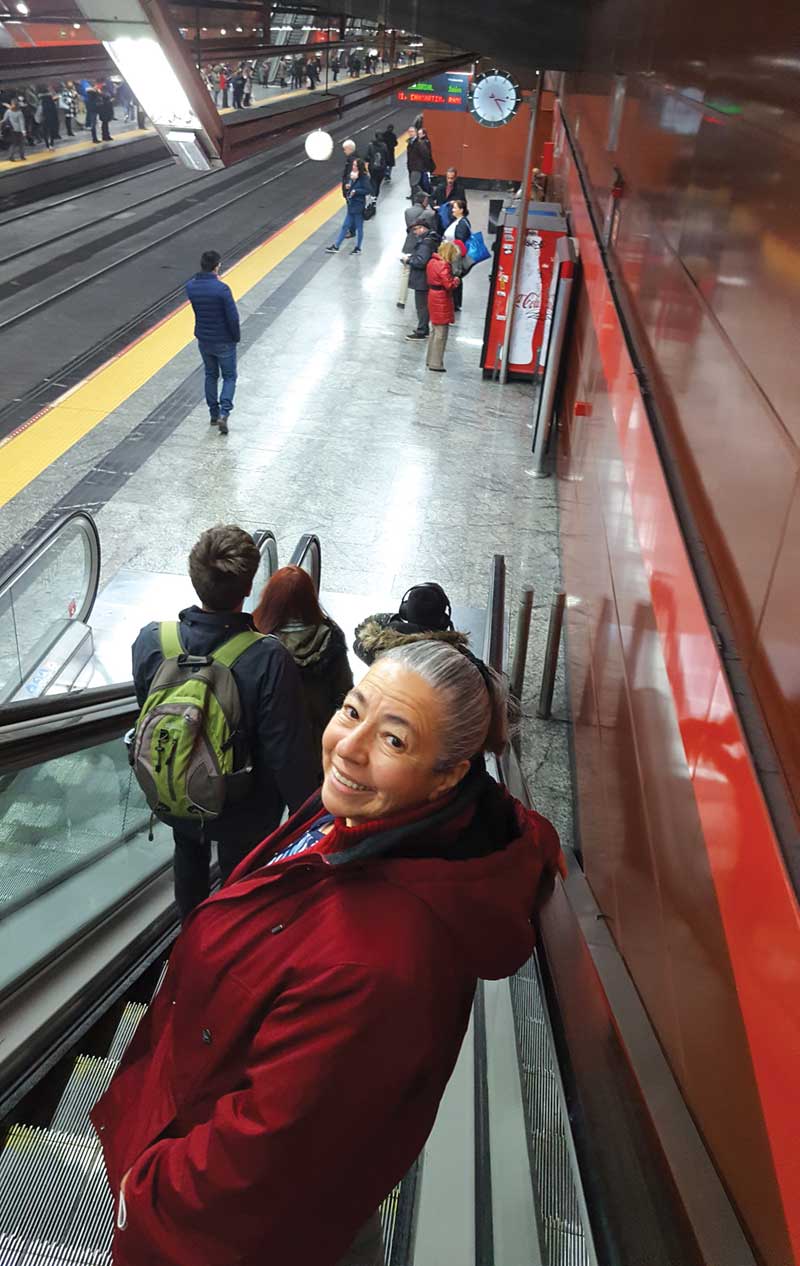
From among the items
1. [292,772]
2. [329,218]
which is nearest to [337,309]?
[329,218]

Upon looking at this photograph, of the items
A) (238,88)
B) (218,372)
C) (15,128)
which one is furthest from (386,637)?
(238,88)

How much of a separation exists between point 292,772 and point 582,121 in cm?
908

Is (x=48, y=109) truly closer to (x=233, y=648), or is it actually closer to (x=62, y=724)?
(x=62, y=724)

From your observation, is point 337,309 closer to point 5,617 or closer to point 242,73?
point 5,617

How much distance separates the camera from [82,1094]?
2.33 m

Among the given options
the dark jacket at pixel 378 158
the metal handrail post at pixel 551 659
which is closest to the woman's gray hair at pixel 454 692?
the metal handrail post at pixel 551 659

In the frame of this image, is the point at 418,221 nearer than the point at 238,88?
Yes

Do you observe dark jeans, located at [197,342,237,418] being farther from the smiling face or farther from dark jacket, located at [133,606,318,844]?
the smiling face

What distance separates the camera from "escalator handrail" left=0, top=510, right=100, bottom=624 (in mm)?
4812

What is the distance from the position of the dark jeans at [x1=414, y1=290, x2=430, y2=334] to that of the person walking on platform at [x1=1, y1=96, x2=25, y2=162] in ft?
41.5

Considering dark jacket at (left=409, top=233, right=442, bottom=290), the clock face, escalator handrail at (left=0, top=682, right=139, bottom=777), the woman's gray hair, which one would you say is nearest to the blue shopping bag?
dark jacket at (left=409, top=233, right=442, bottom=290)

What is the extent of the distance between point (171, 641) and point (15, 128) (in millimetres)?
21386

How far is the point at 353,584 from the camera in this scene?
7.07 metres

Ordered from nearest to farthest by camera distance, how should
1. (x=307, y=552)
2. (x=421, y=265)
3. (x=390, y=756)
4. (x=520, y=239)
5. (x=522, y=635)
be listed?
(x=390, y=756), (x=307, y=552), (x=522, y=635), (x=520, y=239), (x=421, y=265)
